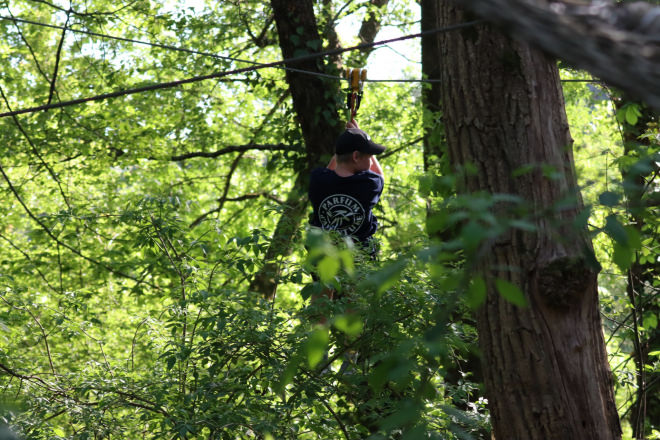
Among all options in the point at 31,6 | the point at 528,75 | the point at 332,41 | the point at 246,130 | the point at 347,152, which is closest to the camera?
the point at 528,75

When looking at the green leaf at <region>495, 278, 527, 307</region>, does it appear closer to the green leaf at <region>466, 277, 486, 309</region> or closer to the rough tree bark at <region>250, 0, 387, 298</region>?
the green leaf at <region>466, 277, 486, 309</region>

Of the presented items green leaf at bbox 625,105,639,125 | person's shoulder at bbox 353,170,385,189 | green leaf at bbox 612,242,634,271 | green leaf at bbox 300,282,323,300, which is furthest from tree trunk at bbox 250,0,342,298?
green leaf at bbox 612,242,634,271

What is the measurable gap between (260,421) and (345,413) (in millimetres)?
918

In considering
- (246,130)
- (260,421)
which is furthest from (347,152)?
(246,130)

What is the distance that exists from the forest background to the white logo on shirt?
0.34m

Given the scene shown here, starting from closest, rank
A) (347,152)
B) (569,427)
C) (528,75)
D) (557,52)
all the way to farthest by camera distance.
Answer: (557,52)
(569,427)
(528,75)
(347,152)

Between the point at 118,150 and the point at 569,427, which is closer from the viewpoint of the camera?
the point at 569,427

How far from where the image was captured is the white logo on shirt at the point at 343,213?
4797 millimetres

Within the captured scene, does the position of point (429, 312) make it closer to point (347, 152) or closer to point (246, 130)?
point (347, 152)

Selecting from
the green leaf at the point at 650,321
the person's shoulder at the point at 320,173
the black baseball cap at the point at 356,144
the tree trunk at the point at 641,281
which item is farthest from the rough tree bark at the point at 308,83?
the green leaf at the point at 650,321

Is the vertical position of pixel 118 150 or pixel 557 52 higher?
pixel 118 150

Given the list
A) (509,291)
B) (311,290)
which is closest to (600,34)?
(509,291)

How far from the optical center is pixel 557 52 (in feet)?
3.83

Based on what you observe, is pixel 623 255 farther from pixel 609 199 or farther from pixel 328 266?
pixel 328 266
